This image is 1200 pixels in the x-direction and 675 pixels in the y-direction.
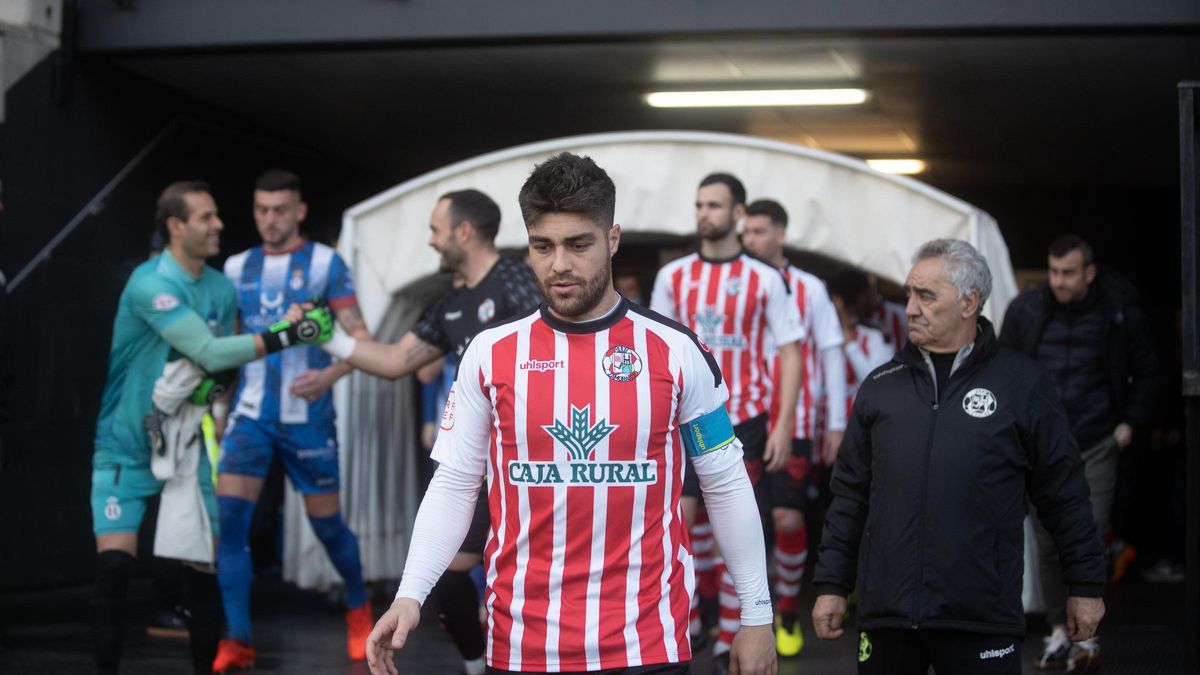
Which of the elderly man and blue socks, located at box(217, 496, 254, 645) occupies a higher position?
the elderly man

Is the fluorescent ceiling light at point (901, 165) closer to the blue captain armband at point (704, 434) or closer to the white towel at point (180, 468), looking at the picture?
the white towel at point (180, 468)

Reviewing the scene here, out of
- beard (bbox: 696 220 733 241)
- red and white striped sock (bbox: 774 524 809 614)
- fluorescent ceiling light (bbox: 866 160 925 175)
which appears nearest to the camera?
beard (bbox: 696 220 733 241)

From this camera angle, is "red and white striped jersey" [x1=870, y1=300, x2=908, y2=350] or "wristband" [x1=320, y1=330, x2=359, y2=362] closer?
"wristband" [x1=320, y1=330, x2=359, y2=362]

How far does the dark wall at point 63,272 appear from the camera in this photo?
9594 mm

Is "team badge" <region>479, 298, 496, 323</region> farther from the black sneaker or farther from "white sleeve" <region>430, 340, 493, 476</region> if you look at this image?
the black sneaker

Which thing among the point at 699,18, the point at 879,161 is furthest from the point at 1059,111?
the point at 699,18

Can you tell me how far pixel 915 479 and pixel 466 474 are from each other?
140 cm

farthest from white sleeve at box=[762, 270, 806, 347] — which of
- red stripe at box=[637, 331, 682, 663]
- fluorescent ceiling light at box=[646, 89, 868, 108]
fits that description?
fluorescent ceiling light at box=[646, 89, 868, 108]

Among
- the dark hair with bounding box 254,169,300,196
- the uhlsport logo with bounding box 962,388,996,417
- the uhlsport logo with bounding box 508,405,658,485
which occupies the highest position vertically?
the dark hair with bounding box 254,169,300,196

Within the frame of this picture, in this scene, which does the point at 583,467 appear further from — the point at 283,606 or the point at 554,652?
the point at 283,606

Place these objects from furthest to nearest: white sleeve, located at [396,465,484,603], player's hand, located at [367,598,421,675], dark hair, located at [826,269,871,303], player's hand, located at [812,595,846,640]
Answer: dark hair, located at [826,269,871,303], player's hand, located at [812,595,846,640], white sleeve, located at [396,465,484,603], player's hand, located at [367,598,421,675]

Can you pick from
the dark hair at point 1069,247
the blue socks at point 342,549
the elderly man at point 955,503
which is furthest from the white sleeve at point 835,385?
the elderly man at point 955,503

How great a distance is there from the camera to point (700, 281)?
23.5 feet

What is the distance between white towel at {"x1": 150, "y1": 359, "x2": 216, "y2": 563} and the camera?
20.4ft
